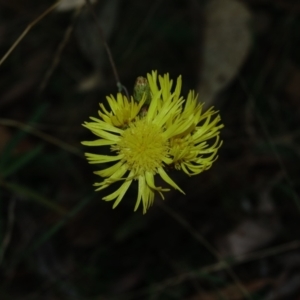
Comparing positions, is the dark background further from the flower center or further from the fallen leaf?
the flower center

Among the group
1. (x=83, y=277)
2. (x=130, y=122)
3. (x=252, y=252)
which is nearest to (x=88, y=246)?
(x=83, y=277)

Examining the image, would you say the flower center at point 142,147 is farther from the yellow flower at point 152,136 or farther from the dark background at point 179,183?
the dark background at point 179,183

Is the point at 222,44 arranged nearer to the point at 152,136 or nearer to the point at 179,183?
the point at 179,183

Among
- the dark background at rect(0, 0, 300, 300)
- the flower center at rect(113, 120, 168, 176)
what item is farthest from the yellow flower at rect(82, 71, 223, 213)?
the dark background at rect(0, 0, 300, 300)

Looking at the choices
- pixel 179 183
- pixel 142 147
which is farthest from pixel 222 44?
pixel 142 147

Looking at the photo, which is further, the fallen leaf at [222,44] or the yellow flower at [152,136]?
the fallen leaf at [222,44]

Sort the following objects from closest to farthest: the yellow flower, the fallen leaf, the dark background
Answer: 1. the yellow flower
2. the fallen leaf
3. the dark background

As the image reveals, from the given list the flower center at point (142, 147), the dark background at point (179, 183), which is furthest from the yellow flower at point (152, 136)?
→ the dark background at point (179, 183)

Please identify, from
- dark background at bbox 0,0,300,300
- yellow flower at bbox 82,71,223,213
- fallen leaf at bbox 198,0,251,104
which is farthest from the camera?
dark background at bbox 0,0,300,300
